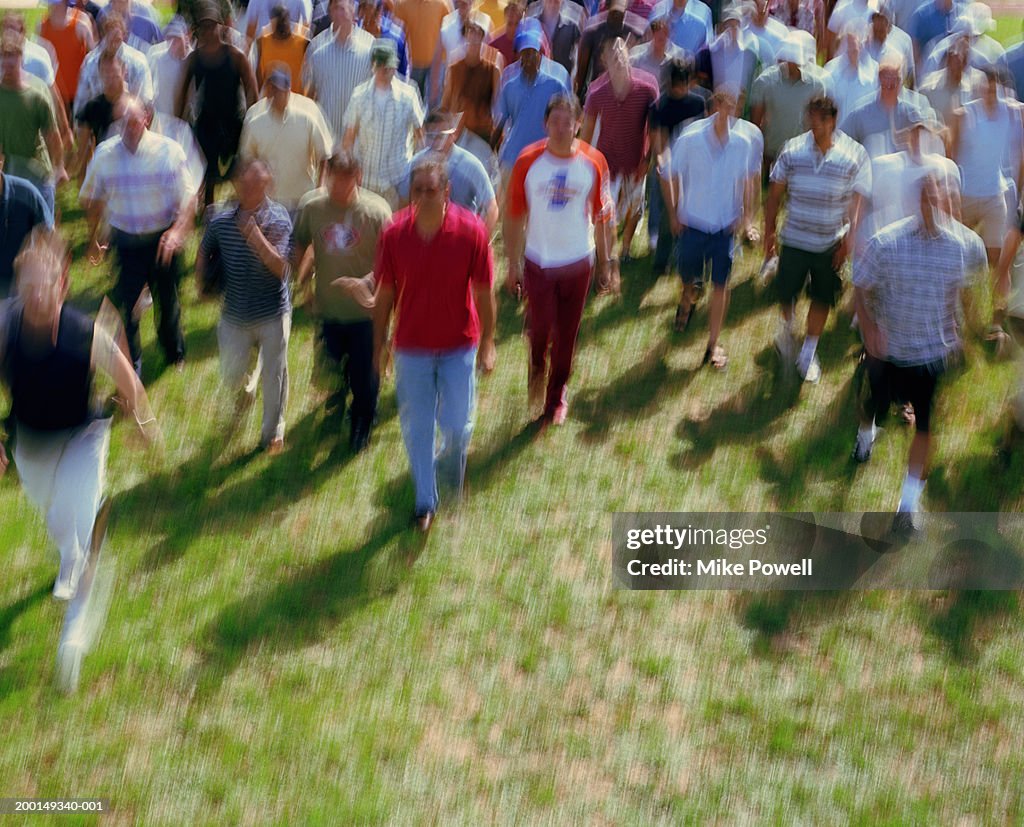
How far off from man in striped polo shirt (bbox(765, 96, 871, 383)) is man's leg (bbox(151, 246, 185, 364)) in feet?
13.0

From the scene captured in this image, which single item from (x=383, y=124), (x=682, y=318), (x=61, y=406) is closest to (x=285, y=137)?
(x=383, y=124)

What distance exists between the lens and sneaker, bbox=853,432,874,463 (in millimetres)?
7562

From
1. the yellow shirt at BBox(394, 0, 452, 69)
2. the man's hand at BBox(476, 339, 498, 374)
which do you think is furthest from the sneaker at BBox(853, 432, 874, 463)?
the yellow shirt at BBox(394, 0, 452, 69)

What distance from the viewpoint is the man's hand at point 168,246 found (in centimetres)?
772

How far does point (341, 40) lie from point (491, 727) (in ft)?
20.4

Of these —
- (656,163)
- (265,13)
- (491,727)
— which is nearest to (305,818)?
(491,727)

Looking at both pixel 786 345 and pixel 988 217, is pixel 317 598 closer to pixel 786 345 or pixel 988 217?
pixel 786 345

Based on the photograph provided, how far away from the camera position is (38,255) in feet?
17.5

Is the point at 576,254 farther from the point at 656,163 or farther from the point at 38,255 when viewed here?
the point at 38,255

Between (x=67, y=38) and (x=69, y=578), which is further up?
(x=67, y=38)

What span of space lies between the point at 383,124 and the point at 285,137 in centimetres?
75

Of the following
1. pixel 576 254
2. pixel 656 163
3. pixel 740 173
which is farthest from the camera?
pixel 656 163

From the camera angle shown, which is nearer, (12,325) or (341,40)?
(12,325)

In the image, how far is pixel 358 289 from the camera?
6.66 m
